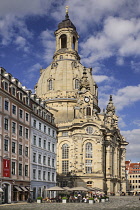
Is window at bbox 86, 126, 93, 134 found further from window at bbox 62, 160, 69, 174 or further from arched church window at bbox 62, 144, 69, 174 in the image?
window at bbox 62, 160, 69, 174

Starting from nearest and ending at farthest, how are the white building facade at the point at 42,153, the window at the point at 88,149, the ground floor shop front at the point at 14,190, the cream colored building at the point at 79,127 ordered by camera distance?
the ground floor shop front at the point at 14,190 < the white building facade at the point at 42,153 < the cream colored building at the point at 79,127 < the window at the point at 88,149

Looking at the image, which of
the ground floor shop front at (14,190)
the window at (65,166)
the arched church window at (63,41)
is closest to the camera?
the ground floor shop front at (14,190)

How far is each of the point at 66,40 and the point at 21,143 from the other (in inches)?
4026

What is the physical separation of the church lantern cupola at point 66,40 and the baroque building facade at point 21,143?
76.9 metres

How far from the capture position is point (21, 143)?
206 feet

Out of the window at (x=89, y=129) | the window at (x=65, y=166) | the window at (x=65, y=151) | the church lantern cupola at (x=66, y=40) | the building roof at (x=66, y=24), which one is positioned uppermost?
the building roof at (x=66, y=24)

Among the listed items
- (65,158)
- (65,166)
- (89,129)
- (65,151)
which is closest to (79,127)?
(89,129)

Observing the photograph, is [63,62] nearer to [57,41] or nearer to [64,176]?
[57,41]

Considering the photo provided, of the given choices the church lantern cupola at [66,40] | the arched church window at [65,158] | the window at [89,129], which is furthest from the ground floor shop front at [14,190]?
the church lantern cupola at [66,40]

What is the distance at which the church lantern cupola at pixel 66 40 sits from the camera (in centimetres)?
15050

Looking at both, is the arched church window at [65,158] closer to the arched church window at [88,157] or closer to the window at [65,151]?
the window at [65,151]

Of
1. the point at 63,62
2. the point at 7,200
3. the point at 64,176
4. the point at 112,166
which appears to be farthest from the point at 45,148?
the point at 63,62

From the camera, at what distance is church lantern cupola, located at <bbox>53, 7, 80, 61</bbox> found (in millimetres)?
150500

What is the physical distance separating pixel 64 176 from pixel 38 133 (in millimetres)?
49497
